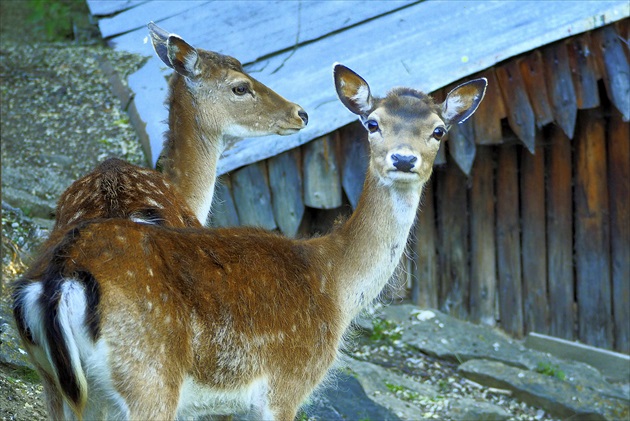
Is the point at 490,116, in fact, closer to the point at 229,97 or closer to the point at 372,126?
the point at 229,97

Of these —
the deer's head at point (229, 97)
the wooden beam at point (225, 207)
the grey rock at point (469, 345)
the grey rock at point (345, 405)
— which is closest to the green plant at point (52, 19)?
the wooden beam at point (225, 207)

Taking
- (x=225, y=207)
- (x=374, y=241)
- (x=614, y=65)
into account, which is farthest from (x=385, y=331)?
(x=374, y=241)

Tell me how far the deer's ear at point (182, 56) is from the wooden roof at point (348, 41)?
61 cm

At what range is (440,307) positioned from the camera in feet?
33.1

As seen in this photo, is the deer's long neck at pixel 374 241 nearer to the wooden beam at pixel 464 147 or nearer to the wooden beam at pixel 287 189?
the wooden beam at pixel 287 189

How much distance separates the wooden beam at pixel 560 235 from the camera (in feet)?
31.6

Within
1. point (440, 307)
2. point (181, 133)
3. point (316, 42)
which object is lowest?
point (440, 307)

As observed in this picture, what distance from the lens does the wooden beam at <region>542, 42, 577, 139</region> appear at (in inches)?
347

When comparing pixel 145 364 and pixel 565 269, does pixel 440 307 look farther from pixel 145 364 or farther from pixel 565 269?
pixel 145 364

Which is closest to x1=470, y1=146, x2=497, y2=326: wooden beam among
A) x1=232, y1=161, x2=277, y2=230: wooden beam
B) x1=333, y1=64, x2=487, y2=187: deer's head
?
x1=232, y1=161, x2=277, y2=230: wooden beam

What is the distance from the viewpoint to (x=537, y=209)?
32.0ft

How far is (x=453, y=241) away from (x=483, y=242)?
283mm

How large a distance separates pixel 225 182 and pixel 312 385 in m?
3.79

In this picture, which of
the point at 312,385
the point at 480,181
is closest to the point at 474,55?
the point at 480,181
